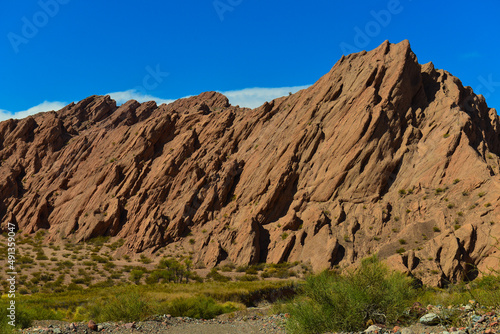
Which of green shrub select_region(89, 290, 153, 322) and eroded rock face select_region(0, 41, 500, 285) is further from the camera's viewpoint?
eroded rock face select_region(0, 41, 500, 285)

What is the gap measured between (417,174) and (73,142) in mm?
75321

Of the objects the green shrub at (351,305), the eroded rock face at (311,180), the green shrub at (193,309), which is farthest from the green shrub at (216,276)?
the green shrub at (351,305)

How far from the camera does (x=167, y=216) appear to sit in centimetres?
6025

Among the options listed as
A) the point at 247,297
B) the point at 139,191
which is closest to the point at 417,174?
the point at 247,297

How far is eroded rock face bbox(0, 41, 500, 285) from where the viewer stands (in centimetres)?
4241

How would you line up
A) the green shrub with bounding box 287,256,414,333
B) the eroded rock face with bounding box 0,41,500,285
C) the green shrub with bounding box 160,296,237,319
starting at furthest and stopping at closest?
the eroded rock face with bounding box 0,41,500,285 → the green shrub with bounding box 160,296,237,319 → the green shrub with bounding box 287,256,414,333

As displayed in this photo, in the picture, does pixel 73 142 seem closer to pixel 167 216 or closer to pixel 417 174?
pixel 167 216

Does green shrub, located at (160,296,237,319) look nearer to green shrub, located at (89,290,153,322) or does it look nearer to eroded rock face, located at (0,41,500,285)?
green shrub, located at (89,290,153,322)

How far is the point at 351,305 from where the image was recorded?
496 inches

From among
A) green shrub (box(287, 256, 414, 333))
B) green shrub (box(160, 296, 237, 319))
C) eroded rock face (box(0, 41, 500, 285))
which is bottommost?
green shrub (box(160, 296, 237, 319))

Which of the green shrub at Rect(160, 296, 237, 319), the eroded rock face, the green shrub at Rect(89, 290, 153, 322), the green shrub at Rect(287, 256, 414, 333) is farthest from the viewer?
the eroded rock face

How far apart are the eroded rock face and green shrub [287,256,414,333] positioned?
67.1 feet

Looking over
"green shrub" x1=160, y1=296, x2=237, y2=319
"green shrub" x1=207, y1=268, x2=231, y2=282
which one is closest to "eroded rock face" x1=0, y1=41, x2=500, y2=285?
"green shrub" x1=207, y1=268, x2=231, y2=282

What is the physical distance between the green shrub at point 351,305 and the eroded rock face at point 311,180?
20467 mm
